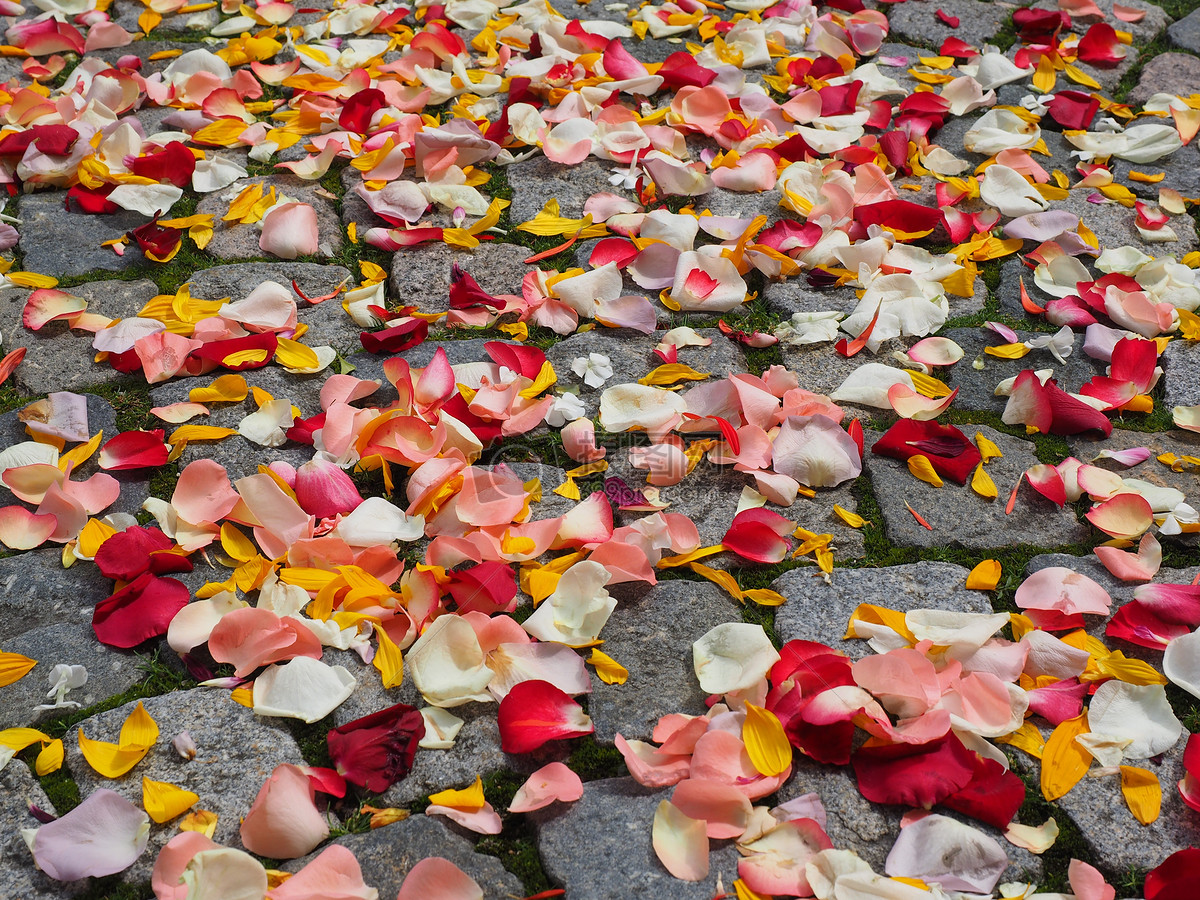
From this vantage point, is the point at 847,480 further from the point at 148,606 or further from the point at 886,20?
the point at 886,20

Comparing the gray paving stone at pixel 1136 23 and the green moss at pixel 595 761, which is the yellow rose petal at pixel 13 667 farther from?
the gray paving stone at pixel 1136 23

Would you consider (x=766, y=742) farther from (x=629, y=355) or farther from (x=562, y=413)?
(x=629, y=355)

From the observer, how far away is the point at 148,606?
6.12 ft

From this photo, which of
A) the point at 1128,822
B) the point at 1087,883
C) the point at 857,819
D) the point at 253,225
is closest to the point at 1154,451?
the point at 1128,822

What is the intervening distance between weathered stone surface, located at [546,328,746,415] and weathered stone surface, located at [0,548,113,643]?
1.10m

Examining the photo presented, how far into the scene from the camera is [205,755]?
5.47ft

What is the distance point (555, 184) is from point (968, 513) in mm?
1606

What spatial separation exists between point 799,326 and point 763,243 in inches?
13.4

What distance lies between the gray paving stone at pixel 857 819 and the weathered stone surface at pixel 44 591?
138 cm

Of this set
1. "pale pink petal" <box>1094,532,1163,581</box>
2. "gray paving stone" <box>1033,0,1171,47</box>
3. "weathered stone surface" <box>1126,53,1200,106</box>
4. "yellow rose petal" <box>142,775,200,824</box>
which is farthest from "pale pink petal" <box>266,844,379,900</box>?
"gray paving stone" <box>1033,0,1171,47</box>

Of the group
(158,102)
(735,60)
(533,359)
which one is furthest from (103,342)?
(735,60)

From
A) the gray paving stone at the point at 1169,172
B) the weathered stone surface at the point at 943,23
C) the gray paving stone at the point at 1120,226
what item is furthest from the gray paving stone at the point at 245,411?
the weathered stone surface at the point at 943,23

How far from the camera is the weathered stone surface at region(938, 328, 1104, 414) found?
2.39 meters

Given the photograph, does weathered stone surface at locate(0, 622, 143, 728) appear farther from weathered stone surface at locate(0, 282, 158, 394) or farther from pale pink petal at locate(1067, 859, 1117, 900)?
pale pink petal at locate(1067, 859, 1117, 900)
